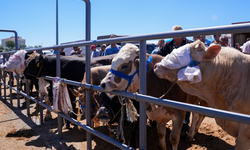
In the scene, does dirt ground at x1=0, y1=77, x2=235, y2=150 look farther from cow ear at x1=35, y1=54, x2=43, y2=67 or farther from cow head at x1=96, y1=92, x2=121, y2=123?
cow ear at x1=35, y1=54, x2=43, y2=67

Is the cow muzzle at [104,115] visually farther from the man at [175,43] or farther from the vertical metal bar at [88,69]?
the man at [175,43]

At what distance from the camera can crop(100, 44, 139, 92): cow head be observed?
6.82ft

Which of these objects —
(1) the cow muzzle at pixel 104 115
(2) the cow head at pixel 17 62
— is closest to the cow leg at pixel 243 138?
(1) the cow muzzle at pixel 104 115

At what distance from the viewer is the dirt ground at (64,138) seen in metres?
3.41

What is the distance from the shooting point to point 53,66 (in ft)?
14.7

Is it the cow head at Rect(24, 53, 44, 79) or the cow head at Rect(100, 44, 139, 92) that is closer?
the cow head at Rect(100, 44, 139, 92)

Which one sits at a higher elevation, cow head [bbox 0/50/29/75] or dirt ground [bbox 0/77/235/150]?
cow head [bbox 0/50/29/75]

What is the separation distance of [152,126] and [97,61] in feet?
6.41

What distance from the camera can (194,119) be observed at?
376 centimetres

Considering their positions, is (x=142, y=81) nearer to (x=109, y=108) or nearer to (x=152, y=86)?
(x=152, y=86)

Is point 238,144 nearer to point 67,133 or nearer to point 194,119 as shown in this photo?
point 194,119

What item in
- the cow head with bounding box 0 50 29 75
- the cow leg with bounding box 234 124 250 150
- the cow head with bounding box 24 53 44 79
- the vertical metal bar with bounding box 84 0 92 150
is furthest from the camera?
the cow head with bounding box 0 50 29 75

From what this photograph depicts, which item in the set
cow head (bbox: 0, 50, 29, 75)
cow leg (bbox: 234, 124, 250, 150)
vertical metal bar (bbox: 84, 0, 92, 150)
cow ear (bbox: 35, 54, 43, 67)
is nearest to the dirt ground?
vertical metal bar (bbox: 84, 0, 92, 150)

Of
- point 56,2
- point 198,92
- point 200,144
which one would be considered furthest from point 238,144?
point 56,2
